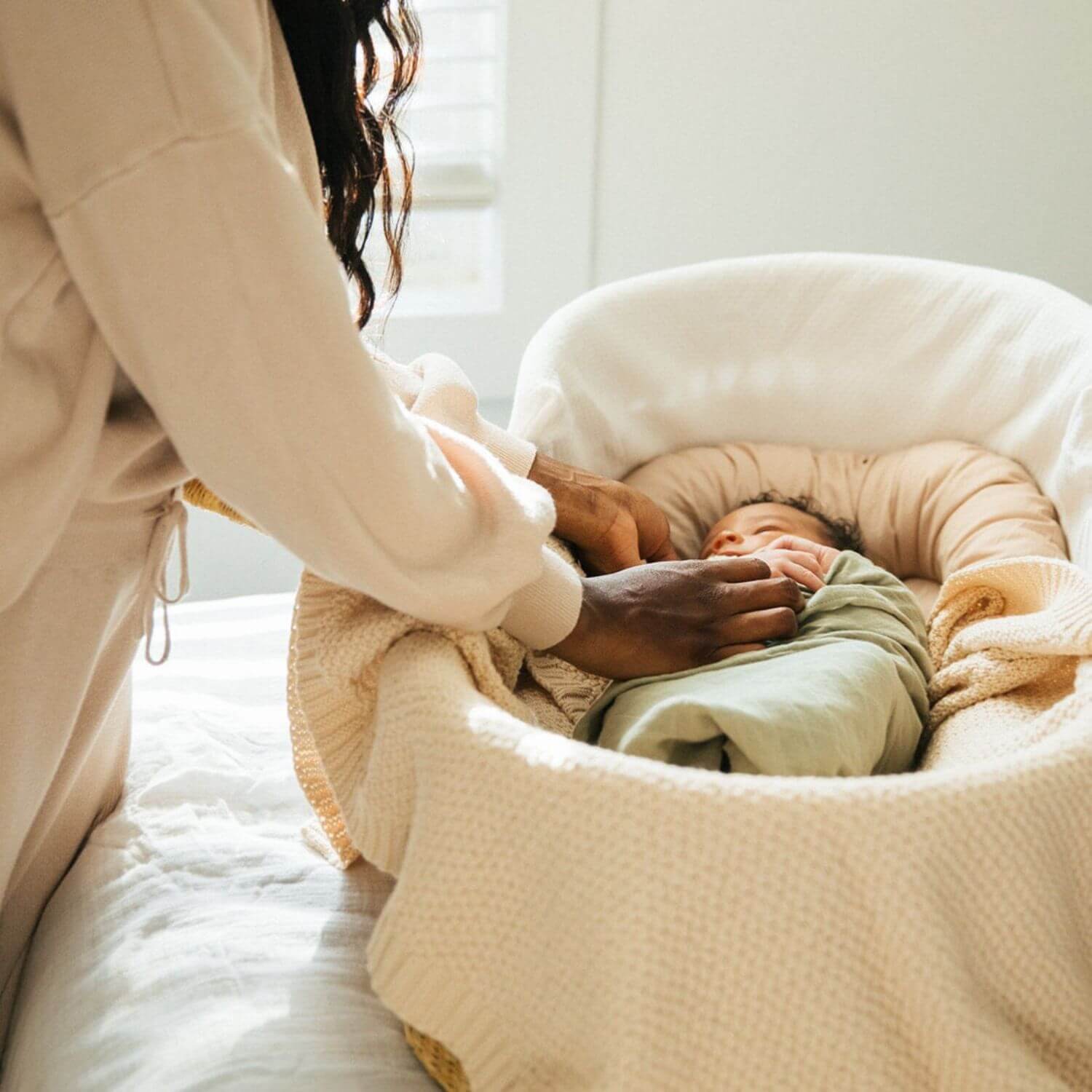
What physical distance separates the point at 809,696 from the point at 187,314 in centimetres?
48

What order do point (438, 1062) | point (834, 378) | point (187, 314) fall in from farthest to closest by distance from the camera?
point (834, 378)
point (438, 1062)
point (187, 314)

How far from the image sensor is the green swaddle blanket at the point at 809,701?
845 mm

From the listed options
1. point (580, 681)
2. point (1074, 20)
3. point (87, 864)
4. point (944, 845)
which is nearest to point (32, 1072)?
point (87, 864)

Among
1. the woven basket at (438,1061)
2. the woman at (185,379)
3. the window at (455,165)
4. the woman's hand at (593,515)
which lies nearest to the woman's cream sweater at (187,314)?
the woman at (185,379)

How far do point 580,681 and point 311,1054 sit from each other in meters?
0.34

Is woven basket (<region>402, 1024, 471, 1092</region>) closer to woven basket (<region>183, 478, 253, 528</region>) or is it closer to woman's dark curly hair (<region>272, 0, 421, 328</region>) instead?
woven basket (<region>183, 478, 253, 528</region>)

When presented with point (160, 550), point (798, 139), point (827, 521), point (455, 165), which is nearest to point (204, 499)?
point (160, 550)

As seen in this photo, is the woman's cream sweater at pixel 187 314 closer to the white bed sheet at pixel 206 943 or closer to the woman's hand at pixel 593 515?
the white bed sheet at pixel 206 943

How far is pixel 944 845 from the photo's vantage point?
647 mm

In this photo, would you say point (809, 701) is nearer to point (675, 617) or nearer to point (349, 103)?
point (675, 617)

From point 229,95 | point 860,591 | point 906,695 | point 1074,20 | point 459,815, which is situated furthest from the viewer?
point 1074,20

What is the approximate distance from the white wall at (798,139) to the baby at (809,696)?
2.92 feet

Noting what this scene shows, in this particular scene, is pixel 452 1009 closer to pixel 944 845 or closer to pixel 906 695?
pixel 944 845

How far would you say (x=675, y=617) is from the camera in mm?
1011
